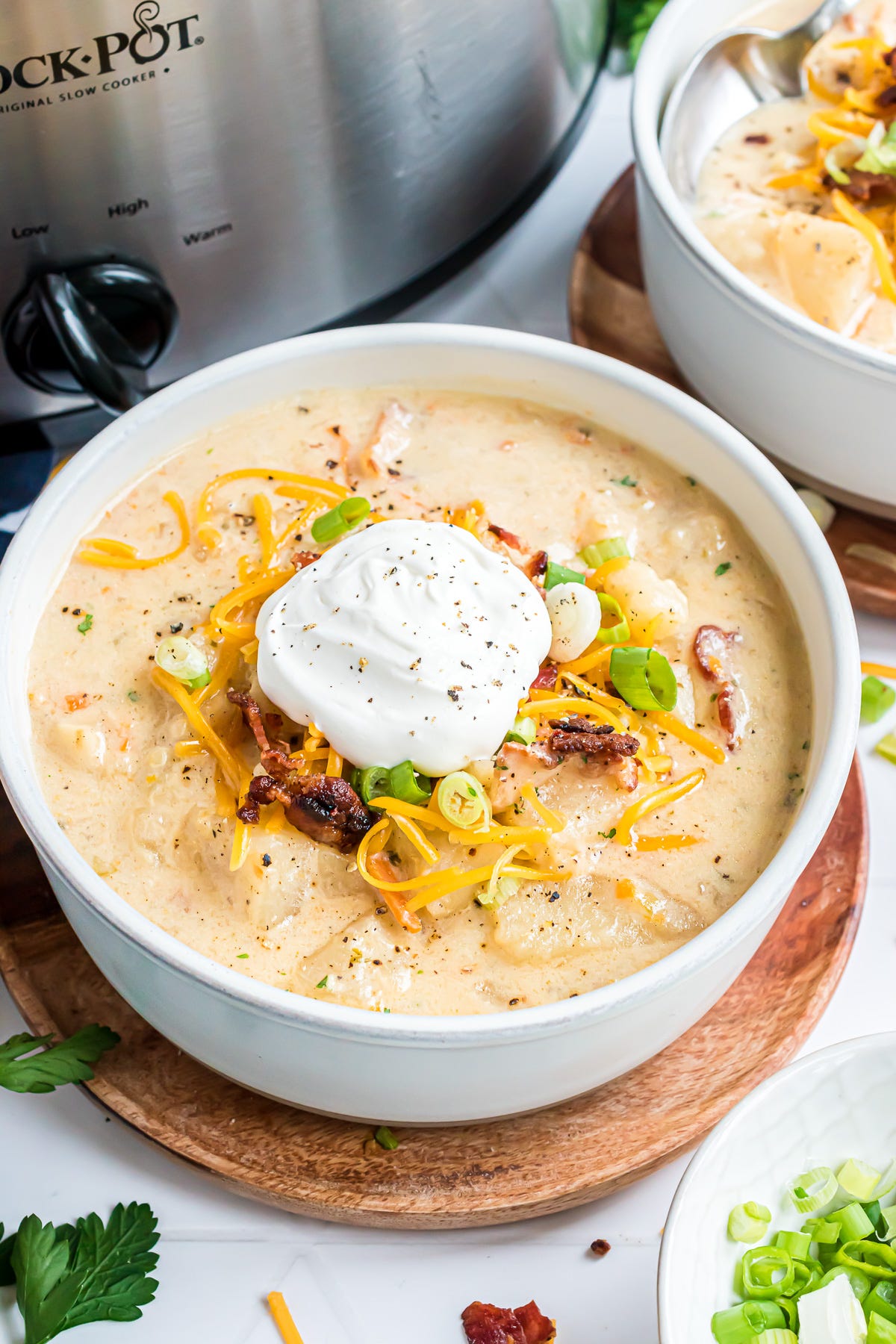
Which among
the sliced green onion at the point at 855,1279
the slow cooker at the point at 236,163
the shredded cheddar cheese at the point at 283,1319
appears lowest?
the shredded cheddar cheese at the point at 283,1319

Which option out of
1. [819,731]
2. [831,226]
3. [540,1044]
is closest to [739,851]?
[819,731]

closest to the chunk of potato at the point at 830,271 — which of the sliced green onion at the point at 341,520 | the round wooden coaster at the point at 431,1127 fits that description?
the sliced green onion at the point at 341,520

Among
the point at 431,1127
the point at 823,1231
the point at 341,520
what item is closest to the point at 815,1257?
the point at 823,1231

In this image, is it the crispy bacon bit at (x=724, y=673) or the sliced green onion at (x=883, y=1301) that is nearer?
the sliced green onion at (x=883, y=1301)

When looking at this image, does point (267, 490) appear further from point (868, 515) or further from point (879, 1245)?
point (879, 1245)

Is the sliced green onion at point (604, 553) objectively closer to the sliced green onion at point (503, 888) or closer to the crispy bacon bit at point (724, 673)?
the crispy bacon bit at point (724, 673)

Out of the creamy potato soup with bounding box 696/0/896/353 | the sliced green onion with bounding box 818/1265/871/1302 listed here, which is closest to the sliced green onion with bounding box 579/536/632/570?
the creamy potato soup with bounding box 696/0/896/353

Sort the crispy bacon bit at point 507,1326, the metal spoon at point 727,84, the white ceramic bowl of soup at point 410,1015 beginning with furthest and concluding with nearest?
1. the metal spoon at point 727,84
2. the crispy bacon bit at point 507,1326
3. the white ceramic bowl of soup at point 410,1015

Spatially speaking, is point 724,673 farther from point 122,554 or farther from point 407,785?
point 122,554
